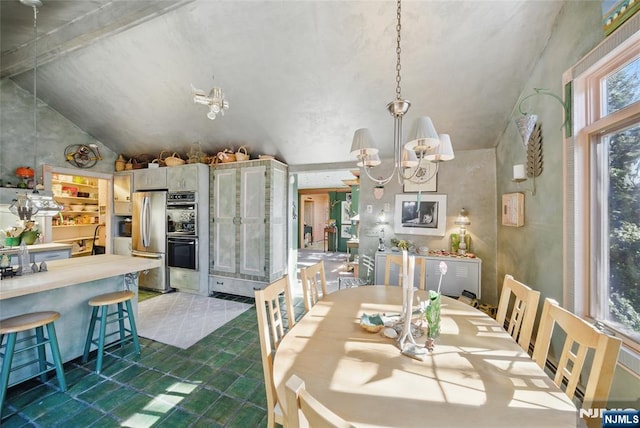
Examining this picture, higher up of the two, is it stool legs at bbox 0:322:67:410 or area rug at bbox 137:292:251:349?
stool legs at bbox 0:322:67:410

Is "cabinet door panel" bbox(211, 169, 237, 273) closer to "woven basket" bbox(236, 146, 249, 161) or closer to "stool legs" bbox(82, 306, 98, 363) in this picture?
"woven basket" bbox(236, 146, 249, 161)

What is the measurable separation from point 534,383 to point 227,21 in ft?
11.4

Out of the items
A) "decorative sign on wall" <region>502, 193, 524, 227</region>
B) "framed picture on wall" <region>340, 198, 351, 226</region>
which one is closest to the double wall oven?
"decorative sign on wall" <region>502, 193, 524, 227</region>

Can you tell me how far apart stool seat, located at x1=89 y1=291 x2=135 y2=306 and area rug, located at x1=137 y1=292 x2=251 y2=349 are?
73 cm

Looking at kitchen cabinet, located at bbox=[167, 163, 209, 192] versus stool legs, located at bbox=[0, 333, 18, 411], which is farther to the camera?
kitchen cabinet, located at bbox=[167, 163, 209, 192]

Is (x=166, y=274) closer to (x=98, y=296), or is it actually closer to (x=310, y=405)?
(x=98, y=296)

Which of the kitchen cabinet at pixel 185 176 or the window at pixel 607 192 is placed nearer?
the window at pixel 607 192

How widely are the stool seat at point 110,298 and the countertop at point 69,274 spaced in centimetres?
27

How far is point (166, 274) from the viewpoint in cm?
427

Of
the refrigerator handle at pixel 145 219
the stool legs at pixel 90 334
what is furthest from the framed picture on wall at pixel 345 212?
the stool legs at pixel 90 334

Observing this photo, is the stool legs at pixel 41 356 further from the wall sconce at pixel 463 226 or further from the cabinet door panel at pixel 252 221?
the wall sconce at pixel 463 226

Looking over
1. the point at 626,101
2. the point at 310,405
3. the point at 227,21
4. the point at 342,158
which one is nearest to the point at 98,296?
the point at 310,405

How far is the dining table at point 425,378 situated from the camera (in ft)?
2.66

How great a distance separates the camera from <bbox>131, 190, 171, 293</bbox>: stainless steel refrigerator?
427 cm
